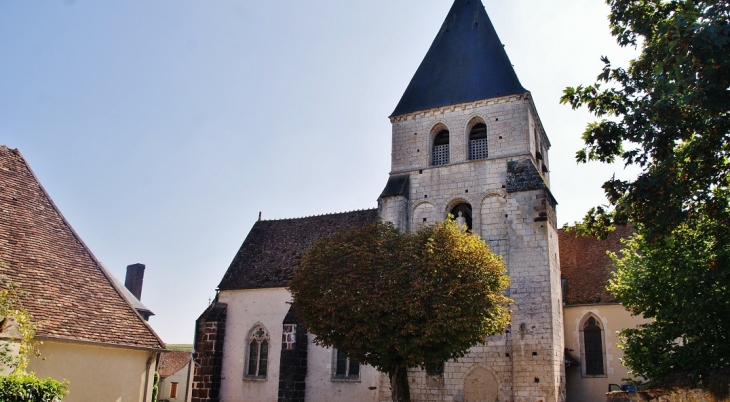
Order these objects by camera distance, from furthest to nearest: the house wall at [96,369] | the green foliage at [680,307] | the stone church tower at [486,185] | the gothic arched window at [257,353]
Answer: the gothic arched window at [257,353]
the stone church tower at [486,185]
the green foliage at [680,307]
the house wall at [96,369]

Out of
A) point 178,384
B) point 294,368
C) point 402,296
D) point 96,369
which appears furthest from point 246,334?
point 178,384

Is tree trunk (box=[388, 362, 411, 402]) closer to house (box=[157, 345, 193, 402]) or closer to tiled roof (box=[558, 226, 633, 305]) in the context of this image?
tiled roof (box=[558, 226, 633, 305])

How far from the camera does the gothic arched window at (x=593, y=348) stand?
72.3 ft

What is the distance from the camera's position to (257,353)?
25000 mm

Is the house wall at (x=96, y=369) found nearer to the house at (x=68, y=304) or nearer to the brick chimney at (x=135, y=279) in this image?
the house at (x=68, y=304)

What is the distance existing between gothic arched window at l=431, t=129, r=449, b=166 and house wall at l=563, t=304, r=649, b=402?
24.8 ft

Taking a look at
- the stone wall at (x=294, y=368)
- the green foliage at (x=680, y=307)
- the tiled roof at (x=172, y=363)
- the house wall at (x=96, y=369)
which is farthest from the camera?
the tiled roof at (x=172, y=363)

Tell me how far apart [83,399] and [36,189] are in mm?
5868

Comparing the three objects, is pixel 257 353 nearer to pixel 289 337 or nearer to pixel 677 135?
pixel 289 337

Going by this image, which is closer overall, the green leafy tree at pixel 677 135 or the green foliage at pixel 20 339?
the green leafy tree at pixel 677 135

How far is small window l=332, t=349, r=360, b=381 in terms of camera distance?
2297 centimetres

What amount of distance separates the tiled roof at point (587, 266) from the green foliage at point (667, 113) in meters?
11.8

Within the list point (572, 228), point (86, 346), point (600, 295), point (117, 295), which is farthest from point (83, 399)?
point (600, 295)

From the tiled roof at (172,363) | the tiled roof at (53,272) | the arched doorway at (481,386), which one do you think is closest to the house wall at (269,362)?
the arched doorway at (481,386)
